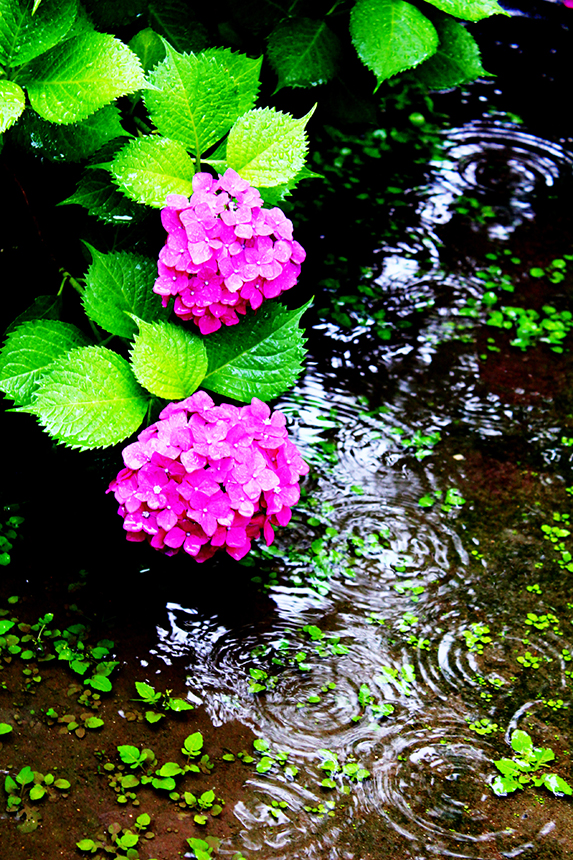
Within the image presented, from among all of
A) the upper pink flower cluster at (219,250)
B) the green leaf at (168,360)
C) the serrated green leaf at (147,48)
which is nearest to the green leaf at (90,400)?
the green leaf at (168,360)

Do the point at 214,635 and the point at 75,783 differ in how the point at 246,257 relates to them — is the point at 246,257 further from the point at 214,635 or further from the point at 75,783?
the point at 75,783

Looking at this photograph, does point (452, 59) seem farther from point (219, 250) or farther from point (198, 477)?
point (198, 477)

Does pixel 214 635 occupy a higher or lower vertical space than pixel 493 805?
higher

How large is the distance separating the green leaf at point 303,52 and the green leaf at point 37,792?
6.28 feet

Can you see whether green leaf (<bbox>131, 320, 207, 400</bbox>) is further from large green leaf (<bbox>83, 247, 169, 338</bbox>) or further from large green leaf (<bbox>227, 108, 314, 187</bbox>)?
large green leaf (<bbox>227, 108, 314, 187</bbox>)

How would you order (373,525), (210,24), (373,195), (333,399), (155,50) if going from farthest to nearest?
(373,195) < (333,399) < (210,24) < (373,525) < (155,50)

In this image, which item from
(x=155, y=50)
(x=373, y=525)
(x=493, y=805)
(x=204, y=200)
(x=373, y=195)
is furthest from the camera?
(x=373, y=195)

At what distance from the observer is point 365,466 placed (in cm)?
265

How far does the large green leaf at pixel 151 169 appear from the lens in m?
1.75

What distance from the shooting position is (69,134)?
1.88 metres

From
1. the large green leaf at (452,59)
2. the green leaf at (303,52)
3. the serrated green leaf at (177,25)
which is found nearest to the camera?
the serrated green leaf at (177,25)

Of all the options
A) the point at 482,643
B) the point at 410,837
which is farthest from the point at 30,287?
the point at 410,837

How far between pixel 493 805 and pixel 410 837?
0.70ft

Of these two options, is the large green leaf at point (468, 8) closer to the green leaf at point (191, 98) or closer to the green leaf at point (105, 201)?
the green leaf at point (191, 98)
